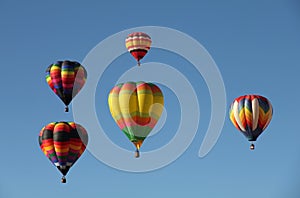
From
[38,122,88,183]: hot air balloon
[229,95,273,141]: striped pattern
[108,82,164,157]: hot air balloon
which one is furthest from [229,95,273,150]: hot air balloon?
[38,122,88,183]: hot air balloon

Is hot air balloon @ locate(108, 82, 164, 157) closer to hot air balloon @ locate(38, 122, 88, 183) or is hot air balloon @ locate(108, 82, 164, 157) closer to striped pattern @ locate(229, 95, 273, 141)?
hot air balloon @ locate(38, 122, 88, 183)

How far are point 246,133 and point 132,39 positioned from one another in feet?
29.2

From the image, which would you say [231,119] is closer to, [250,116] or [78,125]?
[250,116]

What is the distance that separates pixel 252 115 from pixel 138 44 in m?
8.05

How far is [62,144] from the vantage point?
45.0 meters

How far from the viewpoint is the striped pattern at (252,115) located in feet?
156

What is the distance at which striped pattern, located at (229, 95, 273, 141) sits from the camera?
47656 millimetres

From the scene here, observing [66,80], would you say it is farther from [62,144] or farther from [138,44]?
[138,44]

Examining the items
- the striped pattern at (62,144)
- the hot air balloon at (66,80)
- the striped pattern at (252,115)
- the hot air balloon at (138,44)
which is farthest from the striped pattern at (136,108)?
the striped pattern at (252,115)

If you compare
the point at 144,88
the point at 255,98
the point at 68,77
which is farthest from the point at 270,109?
the point at 68,77

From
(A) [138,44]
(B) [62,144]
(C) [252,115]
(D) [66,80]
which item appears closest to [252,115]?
(C) [252,115]

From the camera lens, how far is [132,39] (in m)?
49.0

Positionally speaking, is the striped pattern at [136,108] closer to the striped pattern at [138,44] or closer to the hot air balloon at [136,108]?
the hot air balloon at [136,108]

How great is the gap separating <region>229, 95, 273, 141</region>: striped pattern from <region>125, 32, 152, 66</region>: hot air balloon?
6.44 metres
